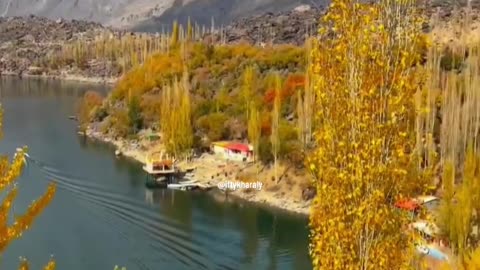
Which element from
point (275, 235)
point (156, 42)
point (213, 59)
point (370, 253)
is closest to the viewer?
point (370, 253)

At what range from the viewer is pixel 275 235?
53.9 feet

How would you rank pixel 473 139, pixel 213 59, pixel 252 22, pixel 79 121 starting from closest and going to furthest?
pixel 473 139
pixel 79 121
pixel 213 59
pixel 252 22

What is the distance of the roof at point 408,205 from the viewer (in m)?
3.57

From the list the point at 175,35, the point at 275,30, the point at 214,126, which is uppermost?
the point at 275,30

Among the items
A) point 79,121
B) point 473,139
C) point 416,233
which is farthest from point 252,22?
point 416,233

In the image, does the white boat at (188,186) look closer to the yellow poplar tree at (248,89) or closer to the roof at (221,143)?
the roof at (221,143)

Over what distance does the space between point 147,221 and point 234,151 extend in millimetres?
6006

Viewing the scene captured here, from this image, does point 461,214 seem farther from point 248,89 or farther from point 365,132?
point 248,89

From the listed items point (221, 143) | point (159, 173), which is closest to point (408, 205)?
point (159, 173)

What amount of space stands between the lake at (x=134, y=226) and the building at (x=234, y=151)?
2.56 metres

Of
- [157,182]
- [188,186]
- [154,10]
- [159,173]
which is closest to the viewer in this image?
[188,186]

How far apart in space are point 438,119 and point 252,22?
49721 mm

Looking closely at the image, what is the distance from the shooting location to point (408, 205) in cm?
378

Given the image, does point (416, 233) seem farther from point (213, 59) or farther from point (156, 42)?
point (156, 42)
